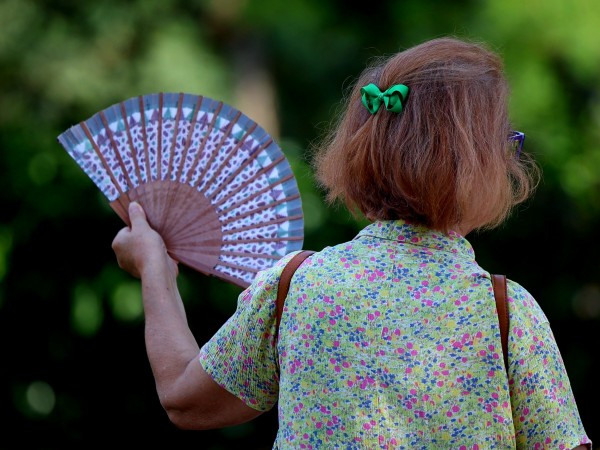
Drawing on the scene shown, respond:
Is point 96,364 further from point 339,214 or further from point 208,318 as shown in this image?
point 339,214

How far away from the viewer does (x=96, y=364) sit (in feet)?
16.6

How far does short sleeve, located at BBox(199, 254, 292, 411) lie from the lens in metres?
1.91

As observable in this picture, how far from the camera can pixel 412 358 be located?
179 cm

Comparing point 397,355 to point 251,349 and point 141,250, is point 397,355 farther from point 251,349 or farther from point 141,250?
point 141,250

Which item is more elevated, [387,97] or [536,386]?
[387,97]

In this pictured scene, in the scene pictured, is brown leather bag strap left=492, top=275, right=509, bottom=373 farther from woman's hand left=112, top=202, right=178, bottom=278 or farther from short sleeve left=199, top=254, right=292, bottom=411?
woman's hand left=112, top=202, right=178, bottom=278

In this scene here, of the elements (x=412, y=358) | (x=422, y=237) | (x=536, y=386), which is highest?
(x=422, y=237)

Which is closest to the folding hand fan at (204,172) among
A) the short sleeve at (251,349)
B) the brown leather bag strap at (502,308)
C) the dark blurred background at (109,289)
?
the short sleeve at (251,349)

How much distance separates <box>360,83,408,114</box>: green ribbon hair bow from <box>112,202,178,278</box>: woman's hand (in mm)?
644

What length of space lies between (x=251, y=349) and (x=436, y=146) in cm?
51

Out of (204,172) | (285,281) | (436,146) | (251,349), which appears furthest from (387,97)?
(204,172)

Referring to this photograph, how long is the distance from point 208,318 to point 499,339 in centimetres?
340

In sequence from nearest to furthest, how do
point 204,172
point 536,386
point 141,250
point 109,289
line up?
point 536,386 → point 141,250 → point 204,172 → point 109,289

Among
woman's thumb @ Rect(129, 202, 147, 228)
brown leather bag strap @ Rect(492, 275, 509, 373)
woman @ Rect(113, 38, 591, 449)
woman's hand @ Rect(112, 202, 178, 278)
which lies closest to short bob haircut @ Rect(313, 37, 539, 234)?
woman @ Rect(113, 38, 591, 449)
